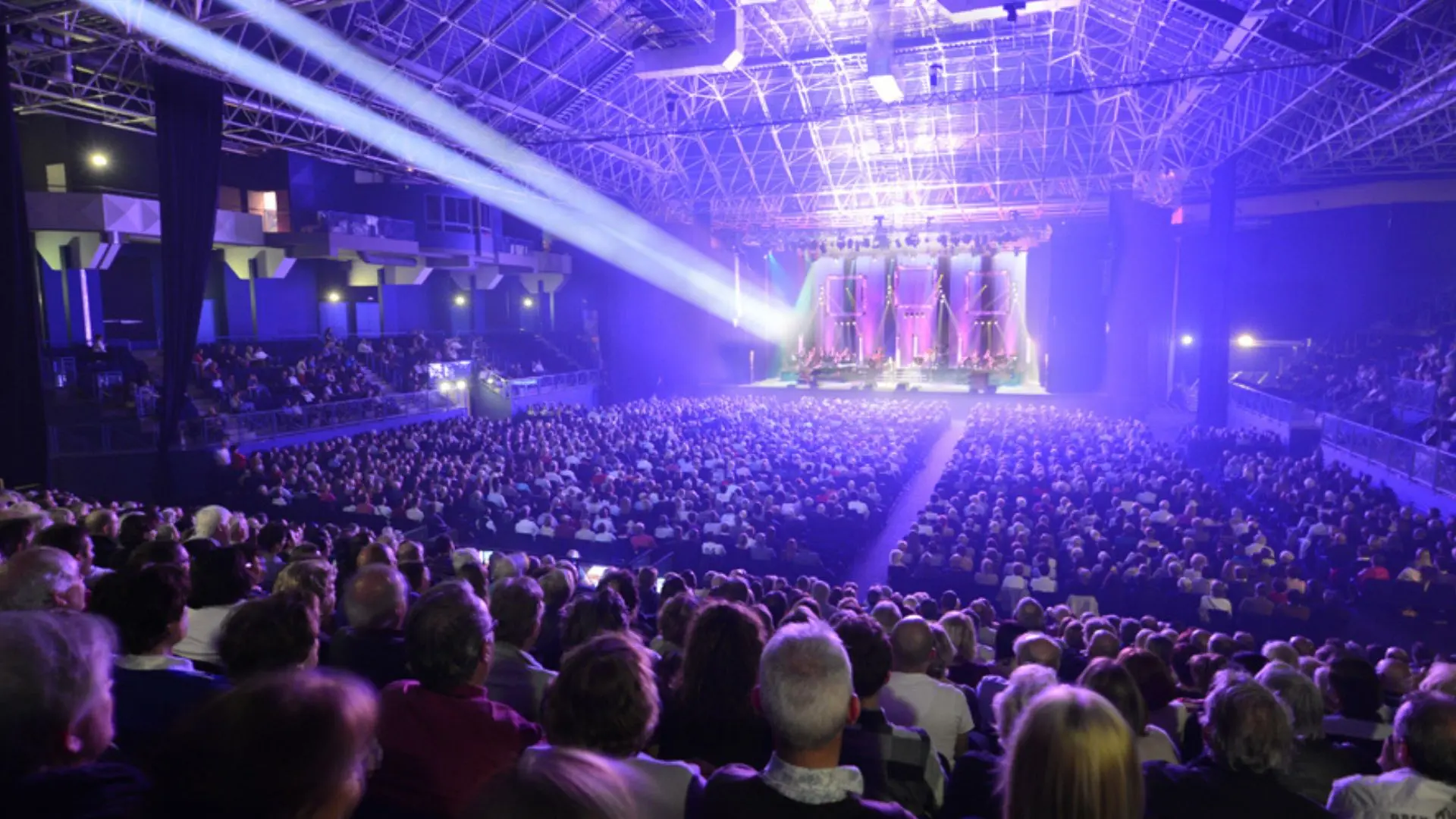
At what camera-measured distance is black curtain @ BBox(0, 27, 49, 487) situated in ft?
31.8

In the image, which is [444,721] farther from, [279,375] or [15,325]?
[279,375]

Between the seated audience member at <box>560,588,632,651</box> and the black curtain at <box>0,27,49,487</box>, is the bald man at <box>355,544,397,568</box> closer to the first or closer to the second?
the seated audience member at <box>560,588,632,651</box>

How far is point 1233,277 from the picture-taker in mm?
25266

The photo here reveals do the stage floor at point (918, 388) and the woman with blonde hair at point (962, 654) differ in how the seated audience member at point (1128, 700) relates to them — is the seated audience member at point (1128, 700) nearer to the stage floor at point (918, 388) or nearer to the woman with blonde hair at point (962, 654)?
the woman with blonde hair at point (962, 654)

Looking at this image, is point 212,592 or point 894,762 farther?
point 212,592

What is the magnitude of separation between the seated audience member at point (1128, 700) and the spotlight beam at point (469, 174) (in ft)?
43.1

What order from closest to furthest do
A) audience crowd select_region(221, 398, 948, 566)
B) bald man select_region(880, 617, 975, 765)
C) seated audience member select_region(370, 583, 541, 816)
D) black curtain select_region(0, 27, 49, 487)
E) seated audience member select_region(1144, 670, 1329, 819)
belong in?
seated audience member select_region(370, 583, 541, 816) < seated audience member select_region(1144, 670, 1329, 819) < bald man select_region(880, 617, 975, 765) < black curtain select_region(0, 27, 49, 487) < audience crowd select_region(221, 398, 948, 566)

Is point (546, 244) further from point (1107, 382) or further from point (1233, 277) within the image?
point (1233, 277)

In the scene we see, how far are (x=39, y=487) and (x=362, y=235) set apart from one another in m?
12.8

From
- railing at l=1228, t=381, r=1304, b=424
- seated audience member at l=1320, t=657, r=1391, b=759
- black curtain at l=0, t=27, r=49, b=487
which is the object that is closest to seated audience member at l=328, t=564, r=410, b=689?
seated audience member at l=1320, t=657, r=1391, b=759

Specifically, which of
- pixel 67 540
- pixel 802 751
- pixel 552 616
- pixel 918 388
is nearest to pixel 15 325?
pixel 67 540

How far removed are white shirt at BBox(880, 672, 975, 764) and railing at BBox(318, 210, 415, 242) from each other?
69.2 ft

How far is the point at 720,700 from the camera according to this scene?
2543 millimetres

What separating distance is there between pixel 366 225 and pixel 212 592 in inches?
799
